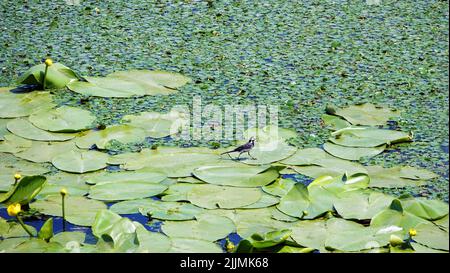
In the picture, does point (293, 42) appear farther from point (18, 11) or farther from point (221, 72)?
point (18, 11)

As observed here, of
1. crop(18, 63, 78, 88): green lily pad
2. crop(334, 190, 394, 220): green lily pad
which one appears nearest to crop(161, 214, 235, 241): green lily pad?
crop(334, 190, 394, 220): green lily pad

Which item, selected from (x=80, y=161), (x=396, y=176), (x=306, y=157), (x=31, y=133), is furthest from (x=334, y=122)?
(x=31, y=133)

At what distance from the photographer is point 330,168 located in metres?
2.27

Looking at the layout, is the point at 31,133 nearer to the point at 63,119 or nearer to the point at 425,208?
the point at 63,119

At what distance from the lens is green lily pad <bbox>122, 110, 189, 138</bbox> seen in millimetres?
2502

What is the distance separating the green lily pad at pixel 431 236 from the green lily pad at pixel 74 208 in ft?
2.57

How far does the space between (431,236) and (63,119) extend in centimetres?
121

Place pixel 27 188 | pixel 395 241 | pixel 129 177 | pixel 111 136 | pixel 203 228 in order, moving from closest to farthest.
→ pixel 395 241 < pixel 203 228 < pixel 27 188 < pixel 129 177 < pixel 111 136

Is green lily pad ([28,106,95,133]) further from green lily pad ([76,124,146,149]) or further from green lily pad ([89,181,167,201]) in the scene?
green lily pad ([89,181,167,201])

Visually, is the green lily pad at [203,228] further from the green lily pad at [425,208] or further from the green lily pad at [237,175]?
the green lily pad at [425,208]

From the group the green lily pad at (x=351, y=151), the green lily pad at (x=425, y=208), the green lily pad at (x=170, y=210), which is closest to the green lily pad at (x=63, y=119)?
the green lily pad at (x=170, y=210)

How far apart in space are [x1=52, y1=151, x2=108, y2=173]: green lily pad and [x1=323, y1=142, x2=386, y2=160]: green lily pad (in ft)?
2.13

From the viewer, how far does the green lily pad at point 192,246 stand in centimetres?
188
